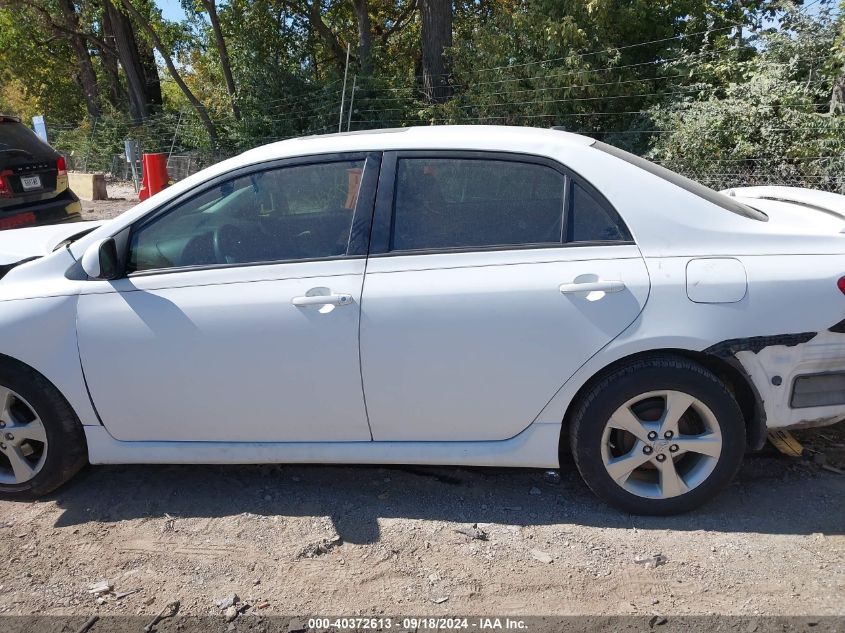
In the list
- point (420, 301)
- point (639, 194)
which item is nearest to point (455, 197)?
point (420, 301)

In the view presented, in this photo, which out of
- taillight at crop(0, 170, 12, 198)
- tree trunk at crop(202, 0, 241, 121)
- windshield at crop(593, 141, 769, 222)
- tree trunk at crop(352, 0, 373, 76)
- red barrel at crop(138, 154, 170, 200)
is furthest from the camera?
tree trunk at crop(202, 0, 241, 121)

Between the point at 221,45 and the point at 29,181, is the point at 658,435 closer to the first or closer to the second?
the point at 29,181

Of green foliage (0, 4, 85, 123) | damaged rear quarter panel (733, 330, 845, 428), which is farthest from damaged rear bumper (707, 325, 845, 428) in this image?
green foliage (0, 4, 85, 123)

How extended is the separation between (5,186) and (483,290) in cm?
713

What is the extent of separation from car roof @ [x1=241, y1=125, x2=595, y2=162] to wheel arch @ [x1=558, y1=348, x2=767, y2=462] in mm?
995

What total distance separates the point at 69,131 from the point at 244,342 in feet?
78.4

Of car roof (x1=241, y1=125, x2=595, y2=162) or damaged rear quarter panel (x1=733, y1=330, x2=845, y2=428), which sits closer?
damaged rear quarter panel (x1=733, y1=330, x2=845, y2=428)

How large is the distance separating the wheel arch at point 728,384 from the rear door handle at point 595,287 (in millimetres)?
298

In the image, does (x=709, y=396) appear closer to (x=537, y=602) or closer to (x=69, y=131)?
(x=537, y=602)

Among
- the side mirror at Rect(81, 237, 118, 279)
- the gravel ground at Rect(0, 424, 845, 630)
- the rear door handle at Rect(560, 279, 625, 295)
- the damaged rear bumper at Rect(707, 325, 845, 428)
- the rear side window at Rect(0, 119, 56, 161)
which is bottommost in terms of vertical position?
the gravel ground at Rect(0, 424, 845, 630)

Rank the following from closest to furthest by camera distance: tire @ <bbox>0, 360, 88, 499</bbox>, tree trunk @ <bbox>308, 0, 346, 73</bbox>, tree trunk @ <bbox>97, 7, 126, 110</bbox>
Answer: tire @ <bbox>0, 360, 88, 499</bbox>
tree trunk @ <bbox>308, 0, 346, 73</bbox>
tree trunk @ <bbox>97, 7, 126, 110</bbox>

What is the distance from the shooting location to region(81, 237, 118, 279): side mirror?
11.2 ft

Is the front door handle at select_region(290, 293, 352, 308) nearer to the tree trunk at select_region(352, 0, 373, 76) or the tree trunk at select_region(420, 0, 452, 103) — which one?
the tree trunk at select_region(420, 0, 452, 103)

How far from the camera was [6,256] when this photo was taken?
4410 mm
